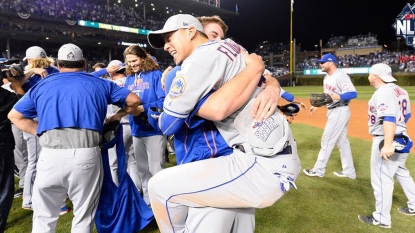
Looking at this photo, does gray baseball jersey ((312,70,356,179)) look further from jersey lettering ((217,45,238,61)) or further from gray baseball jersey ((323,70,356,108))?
jersey lettering ((217,45,238,61))

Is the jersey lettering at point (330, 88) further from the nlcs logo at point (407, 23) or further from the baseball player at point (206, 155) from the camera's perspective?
the nlcs logo at point (407, 23)

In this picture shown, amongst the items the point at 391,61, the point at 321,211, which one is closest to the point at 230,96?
the point at 321,211

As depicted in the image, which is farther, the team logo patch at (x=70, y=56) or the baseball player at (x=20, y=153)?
the baseball player at (x=20, y=153)

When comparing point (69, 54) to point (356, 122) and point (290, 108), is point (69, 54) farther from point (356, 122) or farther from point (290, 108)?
point (356, 122)

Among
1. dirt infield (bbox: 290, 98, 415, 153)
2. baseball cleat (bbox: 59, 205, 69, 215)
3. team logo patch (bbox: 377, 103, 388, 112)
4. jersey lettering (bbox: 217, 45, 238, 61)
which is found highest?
jersey lettering (bbox: 217, 45, 238, 61)

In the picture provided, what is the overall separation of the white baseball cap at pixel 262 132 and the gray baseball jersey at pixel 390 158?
2.40 meters

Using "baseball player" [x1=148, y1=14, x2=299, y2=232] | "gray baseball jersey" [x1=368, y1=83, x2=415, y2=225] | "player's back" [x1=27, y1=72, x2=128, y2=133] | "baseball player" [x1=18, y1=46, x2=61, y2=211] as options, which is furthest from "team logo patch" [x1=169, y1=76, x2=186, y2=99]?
"baseball player" [x1=18, y1=46, x2=61, y2=211]

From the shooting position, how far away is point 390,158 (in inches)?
135

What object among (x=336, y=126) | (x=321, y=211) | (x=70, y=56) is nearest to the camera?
(x=70, y=56)

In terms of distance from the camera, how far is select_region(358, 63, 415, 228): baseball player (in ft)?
10.4

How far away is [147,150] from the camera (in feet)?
12.0

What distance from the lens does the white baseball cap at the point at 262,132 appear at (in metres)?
1.38

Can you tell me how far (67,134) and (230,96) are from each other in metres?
1.56

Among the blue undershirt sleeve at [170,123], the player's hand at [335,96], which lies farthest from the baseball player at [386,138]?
the blue undershirt sleeve at [170,123]
